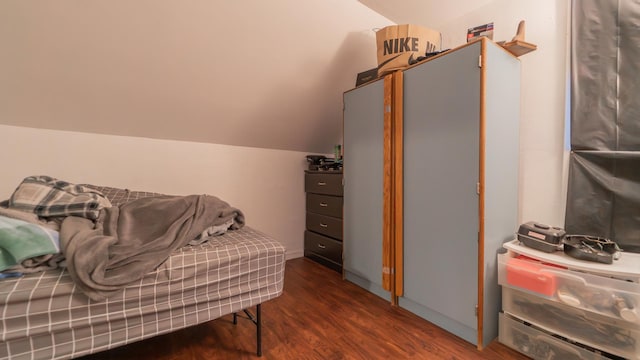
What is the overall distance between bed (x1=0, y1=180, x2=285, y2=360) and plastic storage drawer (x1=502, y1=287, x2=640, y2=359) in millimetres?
1290

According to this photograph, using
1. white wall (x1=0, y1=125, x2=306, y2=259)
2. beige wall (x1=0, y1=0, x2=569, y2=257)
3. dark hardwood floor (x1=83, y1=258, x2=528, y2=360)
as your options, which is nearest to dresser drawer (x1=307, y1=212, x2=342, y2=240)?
white wall (x1=0, y1=125, x2=306, y2=259)

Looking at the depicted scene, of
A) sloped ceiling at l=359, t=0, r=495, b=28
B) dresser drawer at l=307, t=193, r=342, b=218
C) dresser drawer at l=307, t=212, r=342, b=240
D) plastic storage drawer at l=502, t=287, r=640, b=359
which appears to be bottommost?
plastic storage drawer at l=502, t=287, r=640, b=359

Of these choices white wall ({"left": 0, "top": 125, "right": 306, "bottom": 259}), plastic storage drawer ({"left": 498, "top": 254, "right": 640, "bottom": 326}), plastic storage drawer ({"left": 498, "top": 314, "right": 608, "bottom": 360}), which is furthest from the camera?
white wall ({"left": 0, "top": 125, "right": 306, "bottom": 259})

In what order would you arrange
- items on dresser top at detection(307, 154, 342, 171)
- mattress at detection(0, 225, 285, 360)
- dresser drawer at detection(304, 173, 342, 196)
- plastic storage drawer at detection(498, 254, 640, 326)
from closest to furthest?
mattress at detection(0, 225, 285, 360)
plastic storage drawer at detection(498, 254, 640, 326)
dresser drawer at detection(304, 173, 342, 196)
items on dresser top at detection(307, 154, 342, 171)

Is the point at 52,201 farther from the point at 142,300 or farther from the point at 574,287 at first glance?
the point at 574,287

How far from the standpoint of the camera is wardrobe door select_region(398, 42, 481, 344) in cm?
143

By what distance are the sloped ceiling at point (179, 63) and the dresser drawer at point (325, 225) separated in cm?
103

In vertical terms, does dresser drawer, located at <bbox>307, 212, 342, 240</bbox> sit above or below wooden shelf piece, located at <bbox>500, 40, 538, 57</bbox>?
below

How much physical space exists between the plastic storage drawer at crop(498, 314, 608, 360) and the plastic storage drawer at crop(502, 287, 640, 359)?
35 millimetres

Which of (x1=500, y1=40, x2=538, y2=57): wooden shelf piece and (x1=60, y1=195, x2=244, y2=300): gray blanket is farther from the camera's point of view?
(x1=500, y1=40, x2=538, y2=57): wooden shelf piece

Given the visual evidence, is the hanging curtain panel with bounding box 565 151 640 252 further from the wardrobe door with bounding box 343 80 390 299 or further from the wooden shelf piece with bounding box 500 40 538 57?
the wardrobe door with bounding box 343 80 390 299

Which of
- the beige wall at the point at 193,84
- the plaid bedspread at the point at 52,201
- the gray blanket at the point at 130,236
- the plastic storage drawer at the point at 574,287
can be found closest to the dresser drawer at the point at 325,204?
the beige wall at the point at 193,84

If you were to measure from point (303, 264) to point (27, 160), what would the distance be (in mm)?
2280

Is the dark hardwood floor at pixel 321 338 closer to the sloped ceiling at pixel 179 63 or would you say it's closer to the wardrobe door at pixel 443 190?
the wardrobe door at pixel 443 190
